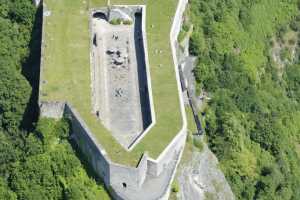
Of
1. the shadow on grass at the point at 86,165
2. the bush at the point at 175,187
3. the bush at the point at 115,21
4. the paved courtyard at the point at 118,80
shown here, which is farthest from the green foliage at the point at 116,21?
the bush at the point at 175,187

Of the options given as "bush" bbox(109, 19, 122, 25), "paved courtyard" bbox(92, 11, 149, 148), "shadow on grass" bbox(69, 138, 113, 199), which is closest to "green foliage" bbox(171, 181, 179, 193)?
"paved courtyard" bbox(92, 11, 149, 148)

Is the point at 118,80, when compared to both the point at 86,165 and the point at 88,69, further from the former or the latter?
the point at 86,165

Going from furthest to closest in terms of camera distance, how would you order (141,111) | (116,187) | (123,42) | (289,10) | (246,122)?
(289,10) → (246,122) → (123,42) → (141,111) → (116,187)

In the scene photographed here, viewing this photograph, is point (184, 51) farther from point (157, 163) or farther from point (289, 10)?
point (289, 10)

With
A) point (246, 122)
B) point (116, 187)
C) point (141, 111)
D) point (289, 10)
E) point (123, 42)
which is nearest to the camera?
point (116, 187)

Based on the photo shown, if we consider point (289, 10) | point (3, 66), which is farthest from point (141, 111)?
point (289, 10)

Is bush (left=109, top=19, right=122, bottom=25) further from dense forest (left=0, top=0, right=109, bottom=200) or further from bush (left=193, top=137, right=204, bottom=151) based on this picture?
bush (left=193, top=137, right=204, bottom=151)
